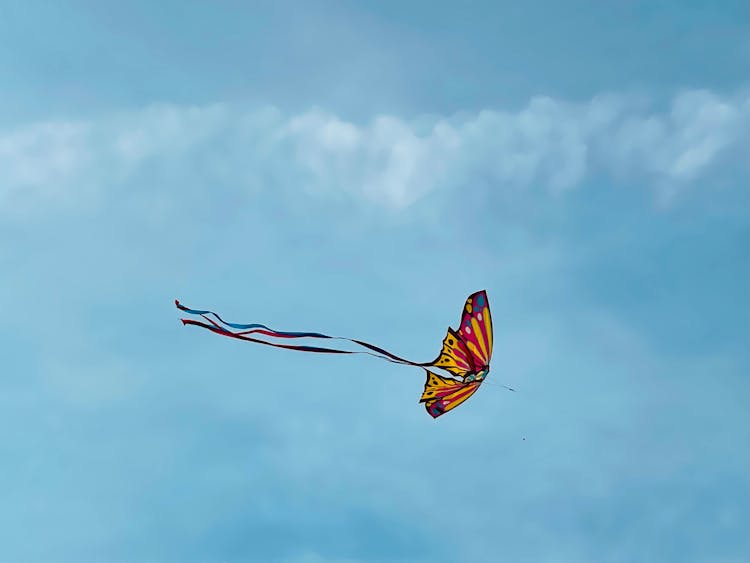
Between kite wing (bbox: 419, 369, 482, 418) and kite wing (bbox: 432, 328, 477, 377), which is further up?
kite wing (bbox: 432, 328, 477, 377)

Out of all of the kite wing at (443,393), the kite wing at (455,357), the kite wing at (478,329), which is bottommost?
the kite wing at (443,393)

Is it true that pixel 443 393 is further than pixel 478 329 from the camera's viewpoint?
No

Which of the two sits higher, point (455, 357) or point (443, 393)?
point (455, 357)

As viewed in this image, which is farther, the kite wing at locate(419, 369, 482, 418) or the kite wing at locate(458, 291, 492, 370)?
the kite wing at locate(458, 291, 492, 370)

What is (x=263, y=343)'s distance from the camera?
23969 mm

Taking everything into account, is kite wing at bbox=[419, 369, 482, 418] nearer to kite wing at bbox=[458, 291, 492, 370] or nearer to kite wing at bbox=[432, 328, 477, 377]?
kite wing at bbox=[432, 328, 477, 377]

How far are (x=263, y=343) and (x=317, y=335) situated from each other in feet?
5.85

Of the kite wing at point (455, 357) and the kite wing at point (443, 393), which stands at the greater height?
the kite wing at point (455, 357)

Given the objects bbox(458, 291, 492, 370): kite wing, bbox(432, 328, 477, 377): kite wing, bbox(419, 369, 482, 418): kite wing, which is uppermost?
bbox(458, 291, 492, 370): kite wing

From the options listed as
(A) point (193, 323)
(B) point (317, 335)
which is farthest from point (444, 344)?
(A) point (193, 323)

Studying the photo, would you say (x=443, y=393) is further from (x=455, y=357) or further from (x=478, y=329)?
(x=478, y=329)

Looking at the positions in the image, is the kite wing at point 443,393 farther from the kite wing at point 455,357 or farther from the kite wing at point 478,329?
the kite wing at point 478,329

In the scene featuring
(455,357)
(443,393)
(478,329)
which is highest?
(478,329)

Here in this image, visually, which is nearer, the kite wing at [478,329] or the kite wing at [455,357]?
the kite wing at [455,357]
